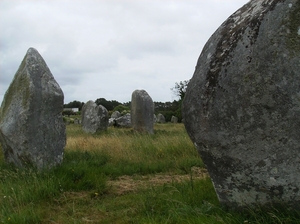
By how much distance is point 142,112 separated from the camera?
15.5 m

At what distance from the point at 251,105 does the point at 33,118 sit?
430cm

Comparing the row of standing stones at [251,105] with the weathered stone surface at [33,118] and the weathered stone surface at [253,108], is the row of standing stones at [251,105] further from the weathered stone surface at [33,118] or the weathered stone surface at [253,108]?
the weathered stone surface at [33,118]

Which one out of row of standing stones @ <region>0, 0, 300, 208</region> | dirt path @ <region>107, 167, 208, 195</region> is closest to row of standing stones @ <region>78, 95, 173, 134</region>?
dirt path @ <region>107, 167, 208, 195</region>

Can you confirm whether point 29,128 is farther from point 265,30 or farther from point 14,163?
point 265,30

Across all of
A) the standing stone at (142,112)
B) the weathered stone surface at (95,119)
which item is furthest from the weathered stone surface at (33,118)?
the weathered stone surface at (95,119)

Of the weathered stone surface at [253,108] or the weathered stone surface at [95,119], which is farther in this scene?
the weathered stone surface at [95,119]

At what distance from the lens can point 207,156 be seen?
351 cm

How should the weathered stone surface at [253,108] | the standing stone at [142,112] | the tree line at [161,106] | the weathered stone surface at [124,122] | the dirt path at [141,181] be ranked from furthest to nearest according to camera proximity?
the tree line at [161,106] → the weathered stone surface at [124,122] → the standing stone at [142,112] → the dirt path at [141,181] → the weathered stone surface at [253,108]

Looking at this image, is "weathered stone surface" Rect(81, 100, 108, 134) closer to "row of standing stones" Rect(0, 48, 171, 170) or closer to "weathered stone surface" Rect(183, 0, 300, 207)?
"row of standing stones" Rect(0, 48, 171, 170)

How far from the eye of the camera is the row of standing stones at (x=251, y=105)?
9.96ft

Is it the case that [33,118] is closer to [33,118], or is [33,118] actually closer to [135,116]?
[33,118]

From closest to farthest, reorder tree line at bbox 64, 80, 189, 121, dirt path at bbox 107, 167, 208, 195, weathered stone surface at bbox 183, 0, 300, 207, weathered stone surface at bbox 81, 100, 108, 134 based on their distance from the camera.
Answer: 1. weathered stone surface at bbox 183, 0, 300, 207
2. dirt path at bbox 107, 167, 208, 195
3. weathered stone surface at bbox 81, 100, 108, 134
4. tree line at bbox 64, 80, 189, 121

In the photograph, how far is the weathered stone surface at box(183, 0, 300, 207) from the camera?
9.95 feet

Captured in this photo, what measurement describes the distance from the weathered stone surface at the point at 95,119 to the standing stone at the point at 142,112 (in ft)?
6.77
